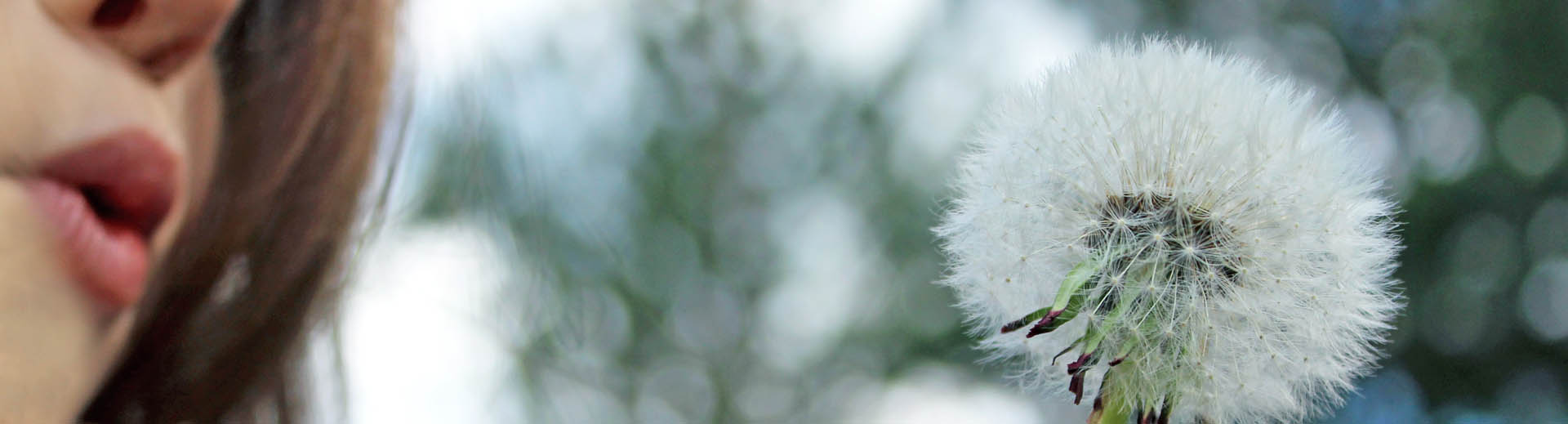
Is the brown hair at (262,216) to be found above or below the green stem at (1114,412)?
above

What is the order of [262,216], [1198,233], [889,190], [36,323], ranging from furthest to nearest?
[889,190] < [1198,233] < [262,216] < [36,323]

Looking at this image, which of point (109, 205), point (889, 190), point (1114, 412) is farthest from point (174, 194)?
point (889, 190)

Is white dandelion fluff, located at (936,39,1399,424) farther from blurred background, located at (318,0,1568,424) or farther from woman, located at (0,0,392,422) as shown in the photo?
blurred background, located at (318,0,1568,424)

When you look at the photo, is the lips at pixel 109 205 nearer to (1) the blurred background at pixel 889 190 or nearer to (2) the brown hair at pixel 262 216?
(2) the brown hair at pixel 262 216

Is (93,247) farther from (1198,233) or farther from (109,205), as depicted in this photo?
(1198,233)

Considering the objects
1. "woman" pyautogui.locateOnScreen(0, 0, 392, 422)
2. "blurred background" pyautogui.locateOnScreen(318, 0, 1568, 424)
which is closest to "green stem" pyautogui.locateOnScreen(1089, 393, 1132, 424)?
"woman" pyautogui.locateOnScreen(0, 0, 392, 422)

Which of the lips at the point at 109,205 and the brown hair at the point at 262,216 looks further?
the brown hair at the point at 262,216

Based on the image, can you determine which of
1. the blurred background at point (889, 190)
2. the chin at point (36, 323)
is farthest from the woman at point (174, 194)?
the blurred background at point (889, 190)
